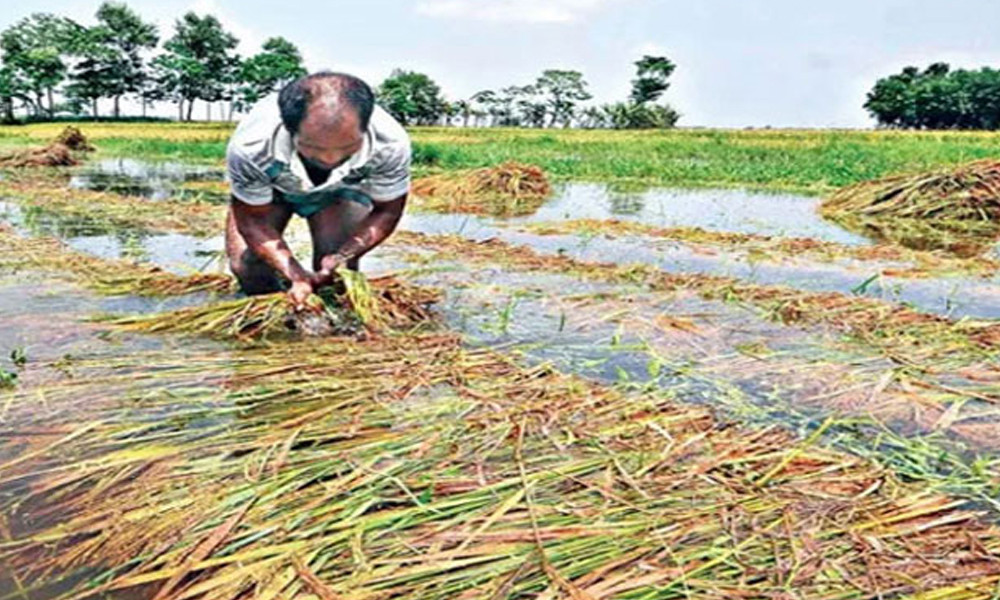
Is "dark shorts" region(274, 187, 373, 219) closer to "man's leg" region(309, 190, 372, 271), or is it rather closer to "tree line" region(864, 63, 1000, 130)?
"man's leg" region(309, 190, 372, 271)

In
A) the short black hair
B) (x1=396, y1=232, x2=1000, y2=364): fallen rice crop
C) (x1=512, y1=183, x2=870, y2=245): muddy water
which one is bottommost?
(x1=396, y1=232, x2=1000, y2=364): fallen rice crop

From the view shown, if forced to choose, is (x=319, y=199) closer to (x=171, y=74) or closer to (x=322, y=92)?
(x=322, y=92)

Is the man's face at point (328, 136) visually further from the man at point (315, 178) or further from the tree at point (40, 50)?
the tree at point (40, 50)

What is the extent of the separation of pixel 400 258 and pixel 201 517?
4782 mm

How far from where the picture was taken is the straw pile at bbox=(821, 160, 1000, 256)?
988 centimetres

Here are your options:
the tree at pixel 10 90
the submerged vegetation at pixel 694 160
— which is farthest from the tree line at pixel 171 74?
the submerged vegetation at pixel 694 160

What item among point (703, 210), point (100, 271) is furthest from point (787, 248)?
point (100, 271)

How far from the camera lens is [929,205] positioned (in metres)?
11.0

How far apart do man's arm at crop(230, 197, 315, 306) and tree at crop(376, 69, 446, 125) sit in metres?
69.6

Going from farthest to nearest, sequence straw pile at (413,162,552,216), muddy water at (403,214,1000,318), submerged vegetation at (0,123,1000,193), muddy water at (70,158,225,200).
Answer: submerged vegetation at (0,123,1000,193)
muddy water at (70,158,225,200)
straw pile at (413,162,552,216)
muddy water at (403,214,1000,318)

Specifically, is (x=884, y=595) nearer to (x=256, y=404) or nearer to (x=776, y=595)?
(x=776, y=595)

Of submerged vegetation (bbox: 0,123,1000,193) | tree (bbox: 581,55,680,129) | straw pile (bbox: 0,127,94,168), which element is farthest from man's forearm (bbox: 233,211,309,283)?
tree (bbox: 581,55,680,129)

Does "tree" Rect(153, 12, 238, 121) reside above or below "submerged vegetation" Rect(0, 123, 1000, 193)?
above

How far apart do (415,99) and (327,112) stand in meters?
74.9
